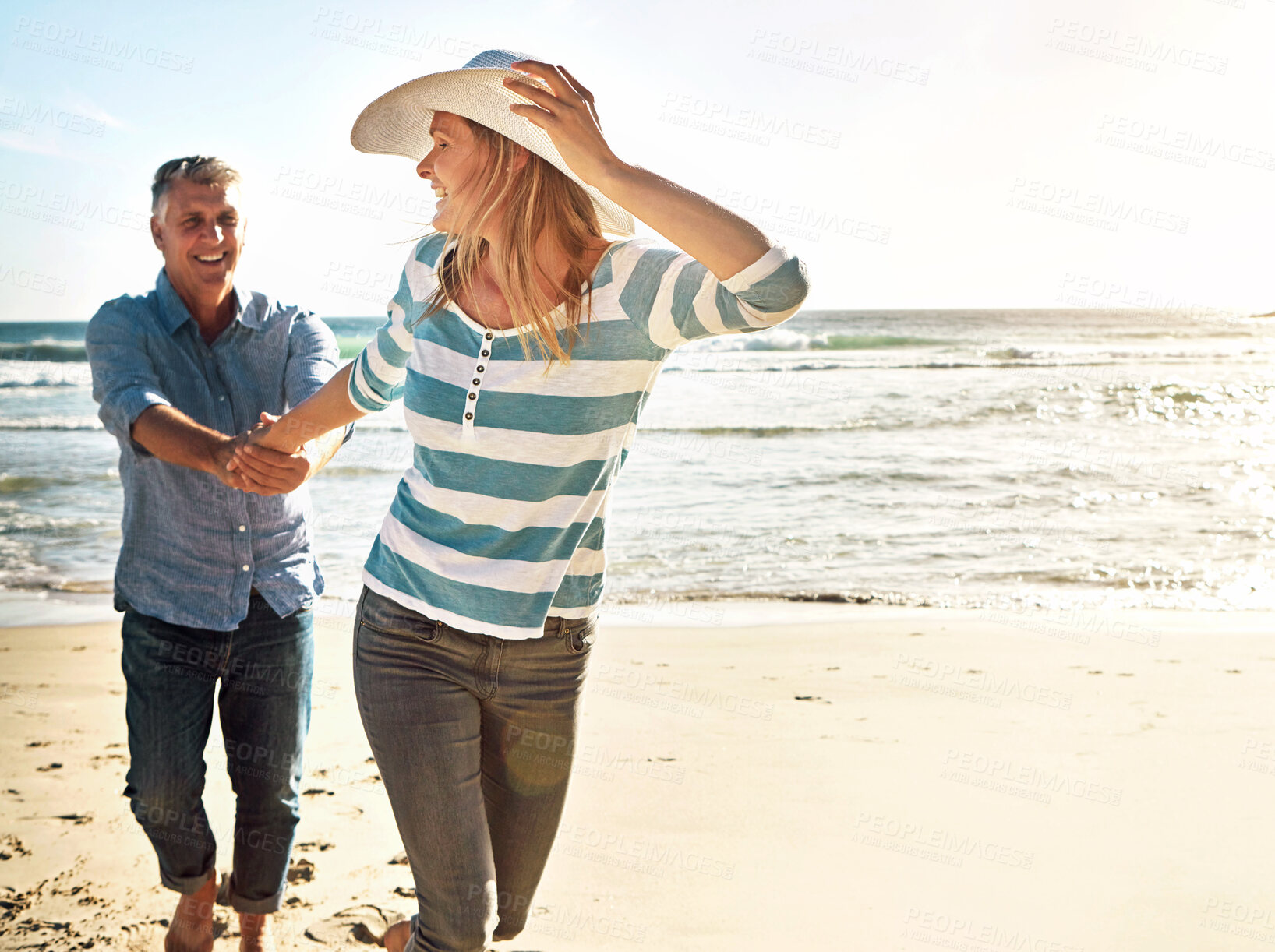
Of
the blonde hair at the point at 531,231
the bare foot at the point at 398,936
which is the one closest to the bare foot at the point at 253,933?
the bare foot at the point at 398,936

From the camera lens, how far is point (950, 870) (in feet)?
11.4

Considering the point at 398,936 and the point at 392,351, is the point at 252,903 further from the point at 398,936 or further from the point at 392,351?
the point at 392,351

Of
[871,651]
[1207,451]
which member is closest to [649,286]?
[871,651]

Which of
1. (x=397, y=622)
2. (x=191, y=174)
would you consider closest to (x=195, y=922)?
(x=397, y=622)

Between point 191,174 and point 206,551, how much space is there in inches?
41.3

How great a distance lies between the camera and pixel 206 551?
2.67m

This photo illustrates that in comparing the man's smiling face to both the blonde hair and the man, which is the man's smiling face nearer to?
the man

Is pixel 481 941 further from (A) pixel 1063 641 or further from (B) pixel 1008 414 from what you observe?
(B) pixel 1008 414

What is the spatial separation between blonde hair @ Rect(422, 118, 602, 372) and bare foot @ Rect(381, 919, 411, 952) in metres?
1.39

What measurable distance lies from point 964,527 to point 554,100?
25.3 feet

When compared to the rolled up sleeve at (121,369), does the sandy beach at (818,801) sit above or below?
below

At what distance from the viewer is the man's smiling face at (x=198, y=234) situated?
2752 millimetres

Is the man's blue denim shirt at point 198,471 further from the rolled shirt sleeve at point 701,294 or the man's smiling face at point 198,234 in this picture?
the rolled shirt sleeve at point 701,294

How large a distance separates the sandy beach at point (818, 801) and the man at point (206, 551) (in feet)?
2.08
